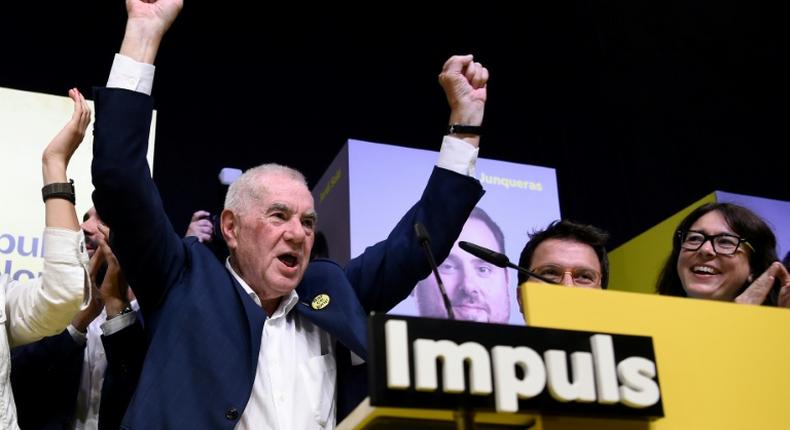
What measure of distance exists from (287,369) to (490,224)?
1477 millimetres

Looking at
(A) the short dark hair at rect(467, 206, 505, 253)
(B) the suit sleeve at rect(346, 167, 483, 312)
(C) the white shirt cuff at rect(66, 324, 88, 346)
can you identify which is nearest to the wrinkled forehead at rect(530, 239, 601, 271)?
(B) the suit sleeve at rect(346, 167, 483, 312)

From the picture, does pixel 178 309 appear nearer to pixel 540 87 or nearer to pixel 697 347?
pixel 697 347

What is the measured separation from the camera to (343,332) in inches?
81.4

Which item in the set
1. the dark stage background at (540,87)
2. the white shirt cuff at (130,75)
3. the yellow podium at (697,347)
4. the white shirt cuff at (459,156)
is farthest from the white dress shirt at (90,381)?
the dark stage background at (540,87)

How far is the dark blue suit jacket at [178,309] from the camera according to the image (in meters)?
1.86

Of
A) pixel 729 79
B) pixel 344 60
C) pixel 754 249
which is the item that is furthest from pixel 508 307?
pixel 729 79

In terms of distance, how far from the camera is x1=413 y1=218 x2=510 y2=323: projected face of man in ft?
10.3

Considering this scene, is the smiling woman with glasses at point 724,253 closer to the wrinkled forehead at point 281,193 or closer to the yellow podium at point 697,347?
the wrinkled forehead at point 281,193

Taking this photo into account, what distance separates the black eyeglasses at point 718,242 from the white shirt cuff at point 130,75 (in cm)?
149

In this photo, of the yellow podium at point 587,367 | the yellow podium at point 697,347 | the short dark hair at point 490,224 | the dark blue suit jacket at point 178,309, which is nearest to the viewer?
the yellow podium at point 587,367

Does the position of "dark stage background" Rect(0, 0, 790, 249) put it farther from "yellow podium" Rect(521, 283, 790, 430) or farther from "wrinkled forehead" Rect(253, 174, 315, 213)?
"yellow podium" Rect(521, 283, 790, 430)

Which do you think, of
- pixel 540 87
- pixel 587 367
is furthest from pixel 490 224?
pixel 587 367

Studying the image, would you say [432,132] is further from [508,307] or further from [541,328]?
[541,328]

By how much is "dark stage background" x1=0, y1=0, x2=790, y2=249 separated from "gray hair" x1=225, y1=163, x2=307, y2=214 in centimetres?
154
